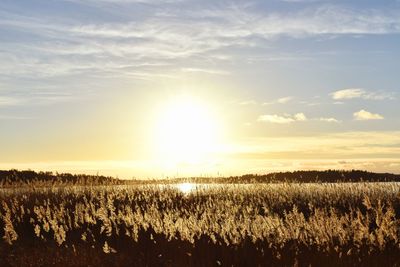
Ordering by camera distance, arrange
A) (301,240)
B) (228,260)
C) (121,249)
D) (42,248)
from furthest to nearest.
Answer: (42,248) < (121,249) < (301,240) < (228,260)

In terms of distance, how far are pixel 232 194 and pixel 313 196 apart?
132 inches

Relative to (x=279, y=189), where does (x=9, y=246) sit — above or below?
below

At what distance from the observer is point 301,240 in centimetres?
920

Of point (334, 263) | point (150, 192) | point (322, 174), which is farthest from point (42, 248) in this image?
point (322, 174)

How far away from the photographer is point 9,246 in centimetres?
1209

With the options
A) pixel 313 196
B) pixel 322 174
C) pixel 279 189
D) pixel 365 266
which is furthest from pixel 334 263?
pixel 322 174

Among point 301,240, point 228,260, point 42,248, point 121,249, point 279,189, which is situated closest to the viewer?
point 228,260

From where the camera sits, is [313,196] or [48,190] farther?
[48,190]

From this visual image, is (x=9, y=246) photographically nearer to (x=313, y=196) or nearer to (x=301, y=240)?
(x=301, y=240)

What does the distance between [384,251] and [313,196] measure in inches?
448

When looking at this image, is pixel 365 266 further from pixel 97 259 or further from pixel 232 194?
pixel 232 194

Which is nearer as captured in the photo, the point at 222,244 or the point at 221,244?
the point at 221,244

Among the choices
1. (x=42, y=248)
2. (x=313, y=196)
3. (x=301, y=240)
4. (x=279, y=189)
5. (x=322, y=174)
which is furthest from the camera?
(x=322, y=174)

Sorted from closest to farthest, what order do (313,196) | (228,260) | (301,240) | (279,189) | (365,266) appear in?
(365,266)
(228,260)
(301,240)
(313,196)
(279,189)
